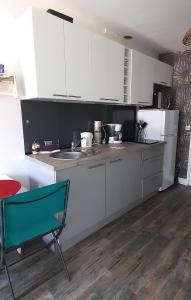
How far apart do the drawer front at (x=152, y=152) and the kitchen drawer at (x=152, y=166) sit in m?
0.05

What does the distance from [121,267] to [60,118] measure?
5.57 feet

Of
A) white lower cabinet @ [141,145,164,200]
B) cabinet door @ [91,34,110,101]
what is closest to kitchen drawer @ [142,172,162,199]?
white lower cabinet @ [141,145,164,200]

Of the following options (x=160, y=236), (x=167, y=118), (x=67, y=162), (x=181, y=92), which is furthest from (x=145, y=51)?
(x=160, y=236)

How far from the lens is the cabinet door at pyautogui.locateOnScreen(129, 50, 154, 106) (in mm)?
2758

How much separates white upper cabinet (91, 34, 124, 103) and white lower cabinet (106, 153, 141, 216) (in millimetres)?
788

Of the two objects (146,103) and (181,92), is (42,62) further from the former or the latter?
(181,92)

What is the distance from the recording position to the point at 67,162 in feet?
6.07

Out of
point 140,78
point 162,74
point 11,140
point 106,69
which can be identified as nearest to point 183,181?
point 162,74

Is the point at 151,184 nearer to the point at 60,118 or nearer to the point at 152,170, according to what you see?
the point at 152,170

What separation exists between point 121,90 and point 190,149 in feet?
5.97

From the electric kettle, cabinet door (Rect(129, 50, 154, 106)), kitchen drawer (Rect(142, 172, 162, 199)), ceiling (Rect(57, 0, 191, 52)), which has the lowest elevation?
kitchen drawer (Rect(142, 172, 162, 199))

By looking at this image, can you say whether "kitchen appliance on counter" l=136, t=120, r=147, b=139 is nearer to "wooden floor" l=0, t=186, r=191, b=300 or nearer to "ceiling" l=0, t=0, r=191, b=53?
"ceiling" l=0, t=0, r=191, b=53

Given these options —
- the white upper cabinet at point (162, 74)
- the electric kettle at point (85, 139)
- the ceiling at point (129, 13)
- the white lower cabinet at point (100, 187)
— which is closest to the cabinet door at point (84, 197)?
the white lower cabinet at point (100, 187)

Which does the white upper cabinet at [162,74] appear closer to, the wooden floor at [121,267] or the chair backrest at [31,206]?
the wooden floor at [121,267]
